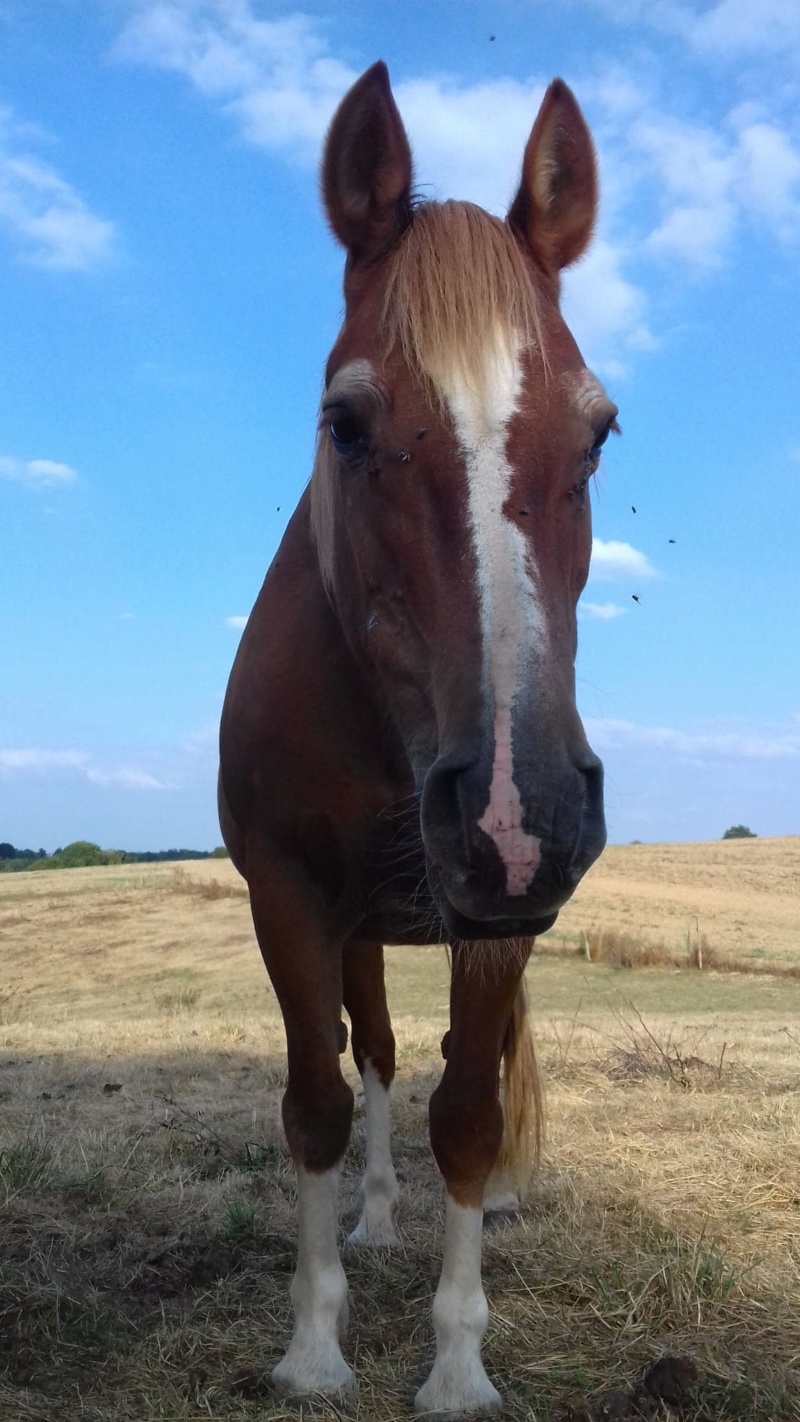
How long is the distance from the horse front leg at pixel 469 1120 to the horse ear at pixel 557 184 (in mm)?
1797

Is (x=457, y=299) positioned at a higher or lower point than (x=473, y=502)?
higher

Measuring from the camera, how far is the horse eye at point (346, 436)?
2281 mm

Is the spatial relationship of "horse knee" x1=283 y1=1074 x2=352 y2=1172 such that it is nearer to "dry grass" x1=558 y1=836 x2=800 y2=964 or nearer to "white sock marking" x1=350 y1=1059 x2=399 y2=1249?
"white sock marking" x1=350 y1=1059 x2=399 y2=1249

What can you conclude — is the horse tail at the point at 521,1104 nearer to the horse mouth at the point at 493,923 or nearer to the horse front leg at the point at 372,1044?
the horse front leg at the point at 372,1044

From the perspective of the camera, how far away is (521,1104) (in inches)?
160

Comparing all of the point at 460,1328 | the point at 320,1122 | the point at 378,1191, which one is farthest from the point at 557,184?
the point at 378,1191

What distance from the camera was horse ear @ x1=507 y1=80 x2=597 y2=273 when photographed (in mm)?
2627

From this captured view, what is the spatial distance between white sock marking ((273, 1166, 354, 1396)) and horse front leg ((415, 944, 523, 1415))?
269 mm

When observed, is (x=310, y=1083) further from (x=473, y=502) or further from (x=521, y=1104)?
(x=473, y=502)

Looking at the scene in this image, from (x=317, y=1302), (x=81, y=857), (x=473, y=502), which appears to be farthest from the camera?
(x=81, y=857)

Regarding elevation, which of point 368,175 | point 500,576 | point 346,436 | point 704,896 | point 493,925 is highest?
point 368,175

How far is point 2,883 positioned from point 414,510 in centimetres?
2990

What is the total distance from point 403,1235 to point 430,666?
8.00 feet

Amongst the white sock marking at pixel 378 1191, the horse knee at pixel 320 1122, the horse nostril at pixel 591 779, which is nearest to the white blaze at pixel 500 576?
the horse nostril at pixel 591 779
